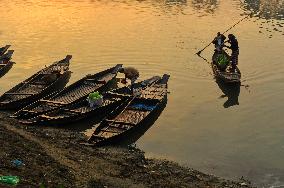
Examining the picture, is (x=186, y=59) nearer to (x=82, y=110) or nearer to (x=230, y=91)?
(x=230, y=91)

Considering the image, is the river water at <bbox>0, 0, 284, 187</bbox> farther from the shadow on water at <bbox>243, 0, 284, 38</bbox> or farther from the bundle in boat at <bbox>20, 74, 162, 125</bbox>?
the bundle in boat at <bbox>20, 74, 162, 125</bbox>

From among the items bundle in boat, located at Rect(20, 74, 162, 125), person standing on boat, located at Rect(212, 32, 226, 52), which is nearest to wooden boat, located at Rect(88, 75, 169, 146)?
bundle in boat, located at Rect(20, 74, 162, 125)

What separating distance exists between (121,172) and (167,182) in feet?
5.60

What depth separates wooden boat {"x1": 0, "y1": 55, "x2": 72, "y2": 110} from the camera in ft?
66.1

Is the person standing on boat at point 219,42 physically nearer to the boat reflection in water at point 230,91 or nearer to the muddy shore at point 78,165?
the boat reflection in water at point 230,91

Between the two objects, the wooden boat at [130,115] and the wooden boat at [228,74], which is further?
the wooden boat at [228,74]

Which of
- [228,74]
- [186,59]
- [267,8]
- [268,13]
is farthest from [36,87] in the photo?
[267,8]

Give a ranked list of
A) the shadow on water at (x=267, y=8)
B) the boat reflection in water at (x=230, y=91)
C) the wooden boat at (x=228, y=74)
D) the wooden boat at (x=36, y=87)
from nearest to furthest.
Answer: the wooden boat at (x=36, y=87)
the boat reflection in water at (x=230, y=91)
the wooden boat at (x=228, y=74)
the shadow on water at (x=267, y=8)

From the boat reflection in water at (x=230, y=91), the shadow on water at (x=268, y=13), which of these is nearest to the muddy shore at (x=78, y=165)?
the boat reflection in water at (x=230, y=91)

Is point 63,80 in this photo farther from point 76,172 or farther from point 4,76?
point 76,172

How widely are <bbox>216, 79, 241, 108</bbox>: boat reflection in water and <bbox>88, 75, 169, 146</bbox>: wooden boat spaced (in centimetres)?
392

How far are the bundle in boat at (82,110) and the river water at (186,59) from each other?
245cm

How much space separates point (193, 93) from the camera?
24.1 m

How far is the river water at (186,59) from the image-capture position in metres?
17.8
